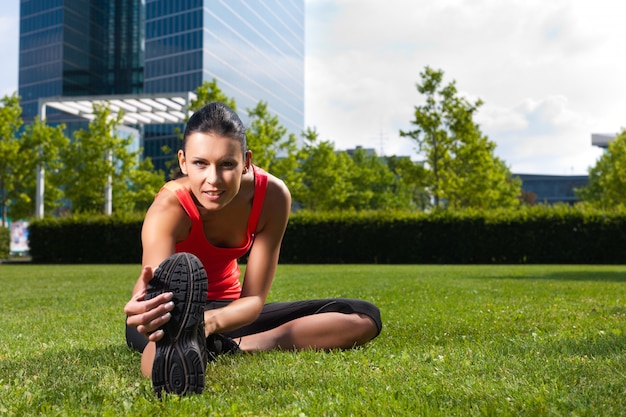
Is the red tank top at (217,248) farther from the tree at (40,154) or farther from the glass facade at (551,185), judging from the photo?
the glass facade at (551,185)

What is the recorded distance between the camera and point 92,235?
2681cm

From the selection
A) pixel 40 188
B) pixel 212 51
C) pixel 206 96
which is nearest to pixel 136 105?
pixel 206 96

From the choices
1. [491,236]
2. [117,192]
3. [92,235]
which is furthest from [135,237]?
[491,236]

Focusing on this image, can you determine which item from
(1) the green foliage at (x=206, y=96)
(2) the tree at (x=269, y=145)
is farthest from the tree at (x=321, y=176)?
(1) the green foliage at (x=206, y=96)

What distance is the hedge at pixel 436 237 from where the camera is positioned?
24.7 meters

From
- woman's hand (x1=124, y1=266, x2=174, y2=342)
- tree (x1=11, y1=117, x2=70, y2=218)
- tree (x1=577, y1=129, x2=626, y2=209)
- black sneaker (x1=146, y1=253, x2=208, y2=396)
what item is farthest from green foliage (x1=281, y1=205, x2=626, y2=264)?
woman's hand (x1=124, y1=266, x2=174, y2=342)

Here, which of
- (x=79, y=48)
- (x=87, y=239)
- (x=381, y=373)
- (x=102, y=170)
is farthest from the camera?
(x=79, y=48)

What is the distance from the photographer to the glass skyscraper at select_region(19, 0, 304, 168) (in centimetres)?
7206

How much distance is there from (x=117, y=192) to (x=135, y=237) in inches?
355

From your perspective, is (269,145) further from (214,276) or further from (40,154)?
(214,276)

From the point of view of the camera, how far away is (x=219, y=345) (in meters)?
3.87

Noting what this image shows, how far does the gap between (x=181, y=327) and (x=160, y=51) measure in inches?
3006

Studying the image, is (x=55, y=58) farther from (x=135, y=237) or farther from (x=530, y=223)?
(x=530, y=223)

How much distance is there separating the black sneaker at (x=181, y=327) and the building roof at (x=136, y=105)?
28.7m
